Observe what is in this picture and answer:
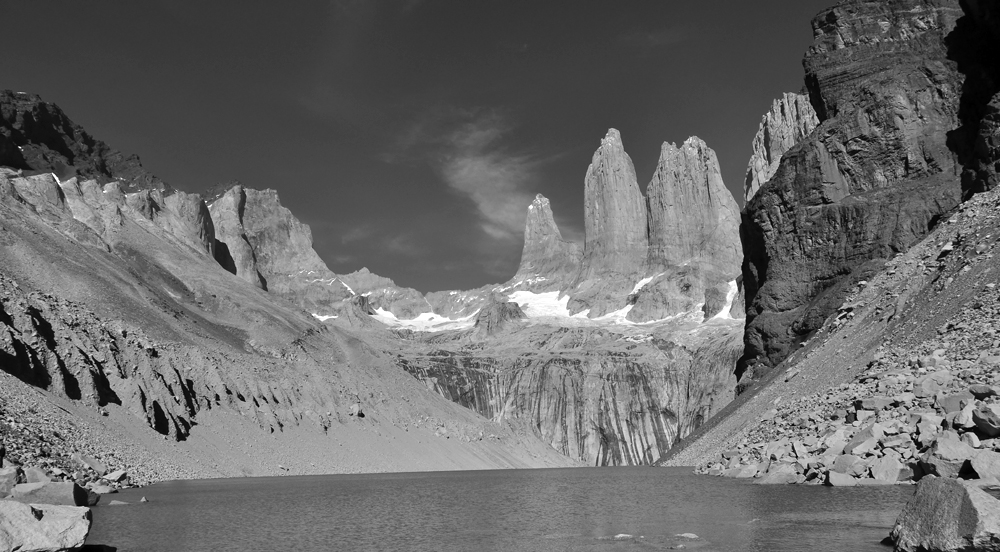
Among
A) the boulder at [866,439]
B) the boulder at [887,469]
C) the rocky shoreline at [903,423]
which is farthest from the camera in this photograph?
the boulder at [866,439]

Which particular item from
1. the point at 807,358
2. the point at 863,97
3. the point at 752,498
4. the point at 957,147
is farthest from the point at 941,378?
the point at 863,97

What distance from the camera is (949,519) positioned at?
739 inches

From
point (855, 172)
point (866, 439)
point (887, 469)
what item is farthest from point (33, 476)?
point (855, 172)

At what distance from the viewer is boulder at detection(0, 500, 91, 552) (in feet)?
65.9

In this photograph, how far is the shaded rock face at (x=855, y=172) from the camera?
100 m

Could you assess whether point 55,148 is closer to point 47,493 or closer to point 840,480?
point 47,493

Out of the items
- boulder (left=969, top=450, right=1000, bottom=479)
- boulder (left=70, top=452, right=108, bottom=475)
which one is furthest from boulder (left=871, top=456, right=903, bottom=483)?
boulder (left=70, top=452, right=108, bottom=475)

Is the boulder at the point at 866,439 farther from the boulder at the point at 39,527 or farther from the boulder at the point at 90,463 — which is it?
the boulder at the point at 90,463

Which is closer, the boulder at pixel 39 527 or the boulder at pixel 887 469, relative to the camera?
the boulder at pixel 39 527

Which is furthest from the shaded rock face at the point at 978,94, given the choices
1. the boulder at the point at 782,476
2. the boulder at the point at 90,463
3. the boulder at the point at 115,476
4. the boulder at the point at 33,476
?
the boulder at the point at 33,476

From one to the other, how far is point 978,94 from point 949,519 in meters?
91.0

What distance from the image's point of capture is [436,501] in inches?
1807

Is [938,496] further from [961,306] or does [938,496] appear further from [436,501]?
[961,306]

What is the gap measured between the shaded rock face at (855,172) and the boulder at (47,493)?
8404 centimetres
